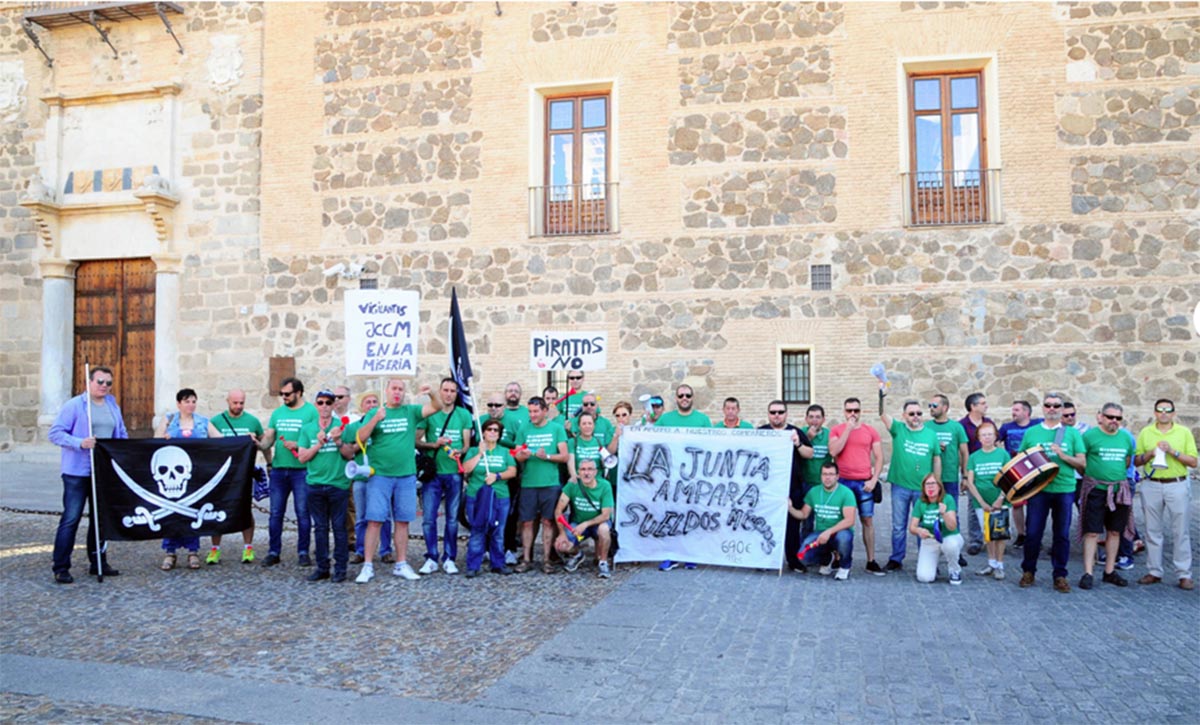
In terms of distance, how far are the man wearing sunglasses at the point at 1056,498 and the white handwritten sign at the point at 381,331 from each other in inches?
246

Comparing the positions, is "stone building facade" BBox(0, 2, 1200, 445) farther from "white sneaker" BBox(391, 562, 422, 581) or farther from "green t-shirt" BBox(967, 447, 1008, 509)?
"white sneaker" BBox(391, 562, 422, 581)

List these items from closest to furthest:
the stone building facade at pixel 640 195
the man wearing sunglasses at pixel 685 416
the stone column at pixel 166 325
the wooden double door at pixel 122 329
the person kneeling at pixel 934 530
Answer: the person kneeling at pixel 934 530
the man wearing sunglasses at pixel 685 416
the stone building facade at pixel 640 195
the stone column at pixel 166 325
the wooden double door at pixel 122 329

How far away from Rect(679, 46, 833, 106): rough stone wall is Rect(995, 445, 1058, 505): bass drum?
8629 millimetres

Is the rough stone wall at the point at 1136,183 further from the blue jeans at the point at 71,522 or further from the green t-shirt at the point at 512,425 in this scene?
the blue jeans at the point at 71,522

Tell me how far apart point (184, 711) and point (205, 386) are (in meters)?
14.3

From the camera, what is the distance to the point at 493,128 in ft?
56.3

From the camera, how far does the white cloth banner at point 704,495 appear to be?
9594 millimetres

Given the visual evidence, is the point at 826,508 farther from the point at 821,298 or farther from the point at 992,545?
the point at 821,298

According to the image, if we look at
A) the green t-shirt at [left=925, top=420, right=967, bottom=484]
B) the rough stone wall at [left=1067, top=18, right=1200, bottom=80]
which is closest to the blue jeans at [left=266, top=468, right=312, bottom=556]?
the green t-shirt at [left=925, top=420, right=967, bottom=484]

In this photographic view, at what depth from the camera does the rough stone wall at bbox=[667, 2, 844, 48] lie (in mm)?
15898

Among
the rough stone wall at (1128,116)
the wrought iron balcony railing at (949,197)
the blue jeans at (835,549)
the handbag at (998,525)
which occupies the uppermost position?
the rough stone wall at (1128,116)

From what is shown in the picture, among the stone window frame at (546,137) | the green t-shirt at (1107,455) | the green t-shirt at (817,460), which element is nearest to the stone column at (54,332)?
the stone window frame at (546,137)

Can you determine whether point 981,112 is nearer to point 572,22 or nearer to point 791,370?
point 791,370

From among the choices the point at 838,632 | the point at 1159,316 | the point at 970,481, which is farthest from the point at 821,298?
the point at 838,632
